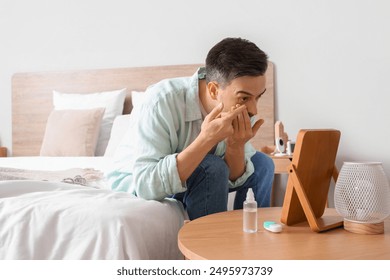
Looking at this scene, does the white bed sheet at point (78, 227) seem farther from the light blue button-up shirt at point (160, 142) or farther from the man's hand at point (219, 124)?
the man's hand at point (219, 124)

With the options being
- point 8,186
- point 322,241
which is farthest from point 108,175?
point 322,241

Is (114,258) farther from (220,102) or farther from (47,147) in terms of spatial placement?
(47,147)

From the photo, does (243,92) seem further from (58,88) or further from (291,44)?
(58,88)

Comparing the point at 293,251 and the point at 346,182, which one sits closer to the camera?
the point at 293,251

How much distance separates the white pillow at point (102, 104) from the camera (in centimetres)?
295

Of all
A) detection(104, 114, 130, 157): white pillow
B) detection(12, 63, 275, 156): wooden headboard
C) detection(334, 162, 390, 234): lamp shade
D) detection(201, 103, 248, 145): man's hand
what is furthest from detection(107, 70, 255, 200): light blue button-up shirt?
detection(12, 63, 275, 156): wooden headboard

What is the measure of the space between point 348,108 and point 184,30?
3.86ft

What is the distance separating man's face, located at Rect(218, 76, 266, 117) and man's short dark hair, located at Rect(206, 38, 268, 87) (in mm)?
15

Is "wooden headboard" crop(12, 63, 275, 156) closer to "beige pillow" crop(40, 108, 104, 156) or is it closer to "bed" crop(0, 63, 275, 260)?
"bed" crop(0, 63, 275, 260)

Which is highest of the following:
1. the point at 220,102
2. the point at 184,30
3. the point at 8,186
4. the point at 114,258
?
the point at 184,30

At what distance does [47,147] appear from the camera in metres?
2.95

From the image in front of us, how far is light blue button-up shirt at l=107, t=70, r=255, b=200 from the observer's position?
51.6 inches

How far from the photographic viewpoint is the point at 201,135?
51.2 inches

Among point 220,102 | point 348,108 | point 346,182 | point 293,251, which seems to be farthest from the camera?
point 348,108
